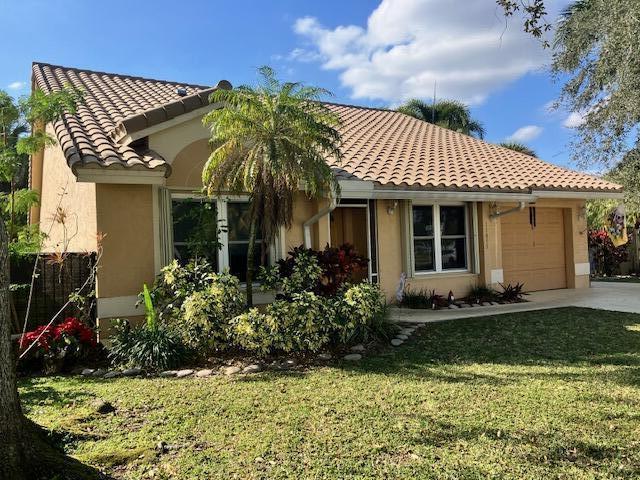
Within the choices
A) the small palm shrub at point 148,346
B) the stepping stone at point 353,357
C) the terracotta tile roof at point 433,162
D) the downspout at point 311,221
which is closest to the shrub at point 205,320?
the small palm shrub at point 148,346

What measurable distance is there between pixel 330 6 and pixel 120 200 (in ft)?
21.8

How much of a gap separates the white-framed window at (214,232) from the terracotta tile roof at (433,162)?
91.6 inches

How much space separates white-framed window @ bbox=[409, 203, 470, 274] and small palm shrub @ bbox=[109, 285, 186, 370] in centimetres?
663

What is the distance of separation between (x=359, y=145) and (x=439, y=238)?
3431mm

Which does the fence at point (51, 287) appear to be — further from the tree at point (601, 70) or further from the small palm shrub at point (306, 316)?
the tree at point (601, 70)

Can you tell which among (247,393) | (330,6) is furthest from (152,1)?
(247,393)

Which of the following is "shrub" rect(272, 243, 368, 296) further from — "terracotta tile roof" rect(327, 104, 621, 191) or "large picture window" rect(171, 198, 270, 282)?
"terracotta tile roof" rect(327, 104, 621, 191)

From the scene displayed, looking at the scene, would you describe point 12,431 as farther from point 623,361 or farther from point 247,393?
point 623,361

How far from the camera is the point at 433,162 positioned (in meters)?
13.7

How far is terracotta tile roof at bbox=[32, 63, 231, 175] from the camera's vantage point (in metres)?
8.09

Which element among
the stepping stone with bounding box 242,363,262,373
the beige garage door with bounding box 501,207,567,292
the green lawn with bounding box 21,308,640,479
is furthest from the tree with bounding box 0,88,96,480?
the beige garage door with bounding box 501,207,567,292

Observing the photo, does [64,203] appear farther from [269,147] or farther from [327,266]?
[327,266]

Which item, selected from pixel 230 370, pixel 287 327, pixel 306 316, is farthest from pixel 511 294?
pixel 230 370

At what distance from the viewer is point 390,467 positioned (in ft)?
13.0
